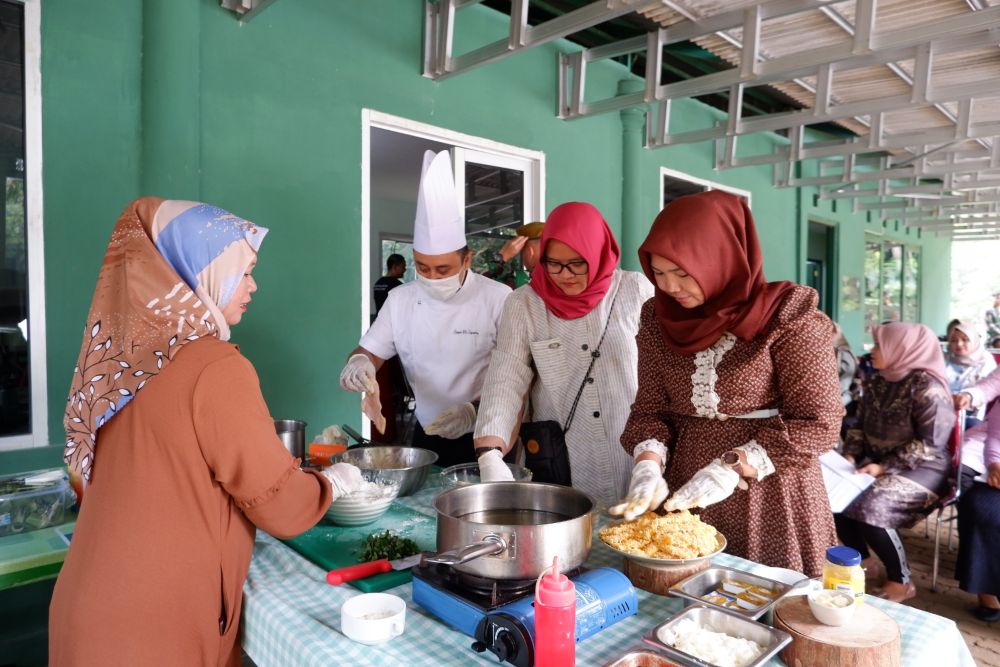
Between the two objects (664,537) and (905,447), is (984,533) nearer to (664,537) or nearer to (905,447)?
(905,447)

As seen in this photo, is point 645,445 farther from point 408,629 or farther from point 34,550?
point 34,550

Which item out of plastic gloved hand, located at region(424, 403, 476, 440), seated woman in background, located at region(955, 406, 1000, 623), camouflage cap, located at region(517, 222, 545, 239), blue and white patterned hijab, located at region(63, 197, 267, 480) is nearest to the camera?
blue and white patterned hijab, located at region(63, 197, 267, 480)

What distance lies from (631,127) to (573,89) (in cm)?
84

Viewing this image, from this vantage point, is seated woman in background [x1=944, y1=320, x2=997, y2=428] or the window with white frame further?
seated woman in background [x1=944, y1=320, x2=997, y2=428]

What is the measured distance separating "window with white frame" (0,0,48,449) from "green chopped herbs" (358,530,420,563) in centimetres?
203

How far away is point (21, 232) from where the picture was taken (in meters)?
2.65

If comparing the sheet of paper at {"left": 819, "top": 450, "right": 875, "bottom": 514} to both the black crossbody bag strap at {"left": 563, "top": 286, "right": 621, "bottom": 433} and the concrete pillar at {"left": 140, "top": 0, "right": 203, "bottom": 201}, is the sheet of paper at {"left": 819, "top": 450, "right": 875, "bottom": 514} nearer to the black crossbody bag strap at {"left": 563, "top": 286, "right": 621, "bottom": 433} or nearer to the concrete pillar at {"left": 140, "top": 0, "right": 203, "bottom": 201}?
the black crossbody bag strap at {"left": 563, "top": 286, "right": 621, "bottom": 433}

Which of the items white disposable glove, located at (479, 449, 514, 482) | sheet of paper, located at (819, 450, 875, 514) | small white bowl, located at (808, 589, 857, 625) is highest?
white disposable glove, located at (479, 449, 514, 482)

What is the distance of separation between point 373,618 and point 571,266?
3.91 ft

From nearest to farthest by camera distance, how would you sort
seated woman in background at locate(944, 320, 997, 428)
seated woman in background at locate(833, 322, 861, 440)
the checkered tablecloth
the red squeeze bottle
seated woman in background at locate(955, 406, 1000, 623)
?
the red squeeze bottle → the checkered tablecloth → seated woman in background at locate(955, 406, 1000, 623) → seated woman in background at locate(833, 322, 861, 440) → seated woman in background at locate(944, 320, 997, 428)

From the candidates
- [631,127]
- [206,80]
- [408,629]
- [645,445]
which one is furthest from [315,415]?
[631,127]

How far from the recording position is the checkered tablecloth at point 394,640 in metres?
1.08

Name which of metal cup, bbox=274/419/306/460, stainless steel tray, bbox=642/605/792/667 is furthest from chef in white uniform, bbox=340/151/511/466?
stainless steel tray, bbox=642/605/792/667

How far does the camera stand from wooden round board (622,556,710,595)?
1283 millimetres
